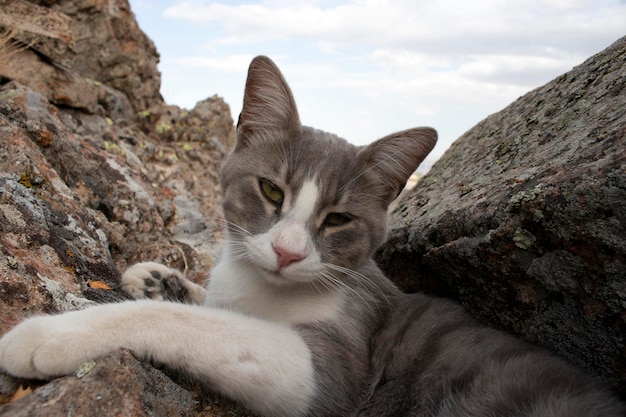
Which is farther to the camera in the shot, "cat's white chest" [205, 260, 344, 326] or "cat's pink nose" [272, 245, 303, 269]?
"cat's white chest" [205, 260, 344, 326]

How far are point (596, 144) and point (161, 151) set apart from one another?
4275 millimetres

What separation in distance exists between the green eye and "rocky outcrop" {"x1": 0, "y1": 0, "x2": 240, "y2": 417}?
1031 mm

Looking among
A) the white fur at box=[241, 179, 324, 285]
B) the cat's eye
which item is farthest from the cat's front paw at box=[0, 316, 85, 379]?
the cat's eye

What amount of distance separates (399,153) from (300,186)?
0.60 m

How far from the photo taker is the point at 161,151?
5.25 m

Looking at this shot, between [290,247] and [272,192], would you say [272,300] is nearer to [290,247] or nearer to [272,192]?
[290,247]

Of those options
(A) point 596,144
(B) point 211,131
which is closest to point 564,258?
(A) point 596,144

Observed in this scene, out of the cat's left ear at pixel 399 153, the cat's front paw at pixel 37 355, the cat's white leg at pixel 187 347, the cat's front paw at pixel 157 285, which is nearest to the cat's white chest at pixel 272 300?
the cat's white leg at pixel 187 347

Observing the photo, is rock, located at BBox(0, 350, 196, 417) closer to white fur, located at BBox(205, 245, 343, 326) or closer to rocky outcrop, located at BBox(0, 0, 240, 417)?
rocky outcrop, located at BBox(0, 0, 240, 417)

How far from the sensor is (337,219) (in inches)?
105

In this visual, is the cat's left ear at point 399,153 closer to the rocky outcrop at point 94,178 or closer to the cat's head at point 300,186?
the cat's head at point 300,186

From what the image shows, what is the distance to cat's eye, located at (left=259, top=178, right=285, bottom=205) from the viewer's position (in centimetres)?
263

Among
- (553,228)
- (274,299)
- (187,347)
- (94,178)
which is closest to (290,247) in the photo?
(274,299)

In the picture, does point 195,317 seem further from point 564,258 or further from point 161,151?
point 161,151
